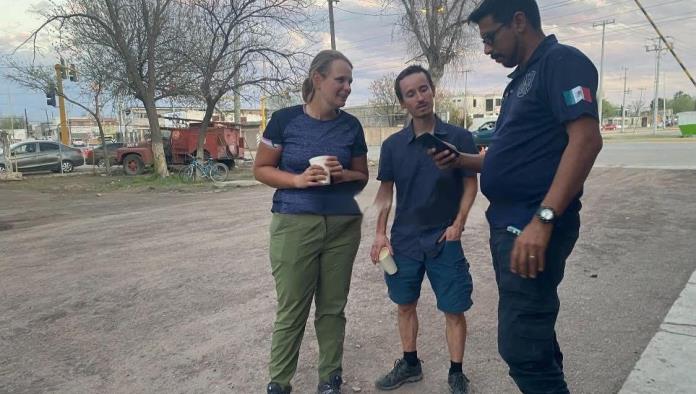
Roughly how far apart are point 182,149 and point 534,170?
20183 millimetres

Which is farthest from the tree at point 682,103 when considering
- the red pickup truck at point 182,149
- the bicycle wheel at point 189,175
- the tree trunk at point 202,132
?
the bicycle wheel at point 189,175

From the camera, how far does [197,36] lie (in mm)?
18016

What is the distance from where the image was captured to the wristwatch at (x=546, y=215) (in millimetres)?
1879

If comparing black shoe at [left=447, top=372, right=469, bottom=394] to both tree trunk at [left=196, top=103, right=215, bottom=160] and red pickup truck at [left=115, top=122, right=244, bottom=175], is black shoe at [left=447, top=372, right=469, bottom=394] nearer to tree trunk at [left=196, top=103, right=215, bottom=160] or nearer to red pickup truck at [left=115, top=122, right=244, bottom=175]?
tree trunk at [left=196, top=103, right=215, bottom=160]

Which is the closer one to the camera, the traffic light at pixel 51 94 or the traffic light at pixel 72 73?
the traffic light at pixel 72 73

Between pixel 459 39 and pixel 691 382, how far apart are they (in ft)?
70.9

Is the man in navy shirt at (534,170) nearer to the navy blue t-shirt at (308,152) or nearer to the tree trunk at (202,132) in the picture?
the navy blue t-shirt at (308,152)

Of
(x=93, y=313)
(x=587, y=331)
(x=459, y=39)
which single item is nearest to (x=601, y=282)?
(x=587, y=331)

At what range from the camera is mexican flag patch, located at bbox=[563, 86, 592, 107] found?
5.99 ft

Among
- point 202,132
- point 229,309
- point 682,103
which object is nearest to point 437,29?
point 202,132

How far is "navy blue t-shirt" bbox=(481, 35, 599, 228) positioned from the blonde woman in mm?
893

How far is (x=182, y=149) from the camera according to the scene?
20.7 meters

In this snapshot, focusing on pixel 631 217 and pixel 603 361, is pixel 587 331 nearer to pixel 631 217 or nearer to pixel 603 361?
pixel 603 361

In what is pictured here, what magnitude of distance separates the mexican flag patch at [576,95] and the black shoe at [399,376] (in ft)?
6.24
